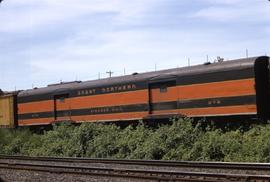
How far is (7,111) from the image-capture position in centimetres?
3506

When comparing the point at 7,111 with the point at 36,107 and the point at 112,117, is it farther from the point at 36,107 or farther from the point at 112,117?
the point at 112,117

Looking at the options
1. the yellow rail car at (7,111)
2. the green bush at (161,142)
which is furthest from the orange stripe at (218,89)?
the yellow rail car at (7,111)

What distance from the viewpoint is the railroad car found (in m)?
19.4

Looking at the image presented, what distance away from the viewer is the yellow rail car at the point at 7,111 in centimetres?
3450

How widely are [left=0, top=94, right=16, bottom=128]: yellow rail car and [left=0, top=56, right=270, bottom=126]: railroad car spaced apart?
2.45m

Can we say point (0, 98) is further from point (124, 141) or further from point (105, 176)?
point (105, 176)

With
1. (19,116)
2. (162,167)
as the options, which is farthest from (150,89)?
(19,116)

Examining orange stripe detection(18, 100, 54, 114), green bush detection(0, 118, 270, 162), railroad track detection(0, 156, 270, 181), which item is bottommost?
railroad track detection(0, 156, 270, 181)

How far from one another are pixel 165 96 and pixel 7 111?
16.1 meters

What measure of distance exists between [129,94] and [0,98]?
14.9 meters

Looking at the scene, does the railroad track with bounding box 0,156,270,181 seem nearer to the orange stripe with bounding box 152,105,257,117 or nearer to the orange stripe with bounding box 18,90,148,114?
the orange stripe with bounding box 152,105,257,117

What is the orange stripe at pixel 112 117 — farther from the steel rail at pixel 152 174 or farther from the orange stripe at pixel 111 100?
the steel rail at pixel 152 174

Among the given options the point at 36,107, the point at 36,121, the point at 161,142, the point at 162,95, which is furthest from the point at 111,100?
the point at 36,121

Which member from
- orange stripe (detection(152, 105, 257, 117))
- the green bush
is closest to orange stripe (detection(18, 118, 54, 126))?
the green bush
